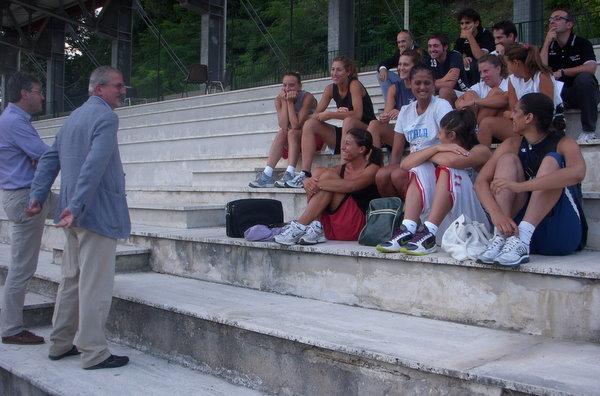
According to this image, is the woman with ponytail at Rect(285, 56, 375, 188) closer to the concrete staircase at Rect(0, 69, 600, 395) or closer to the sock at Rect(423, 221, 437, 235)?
the concrete staircase at Rect(0, 69, 600, 395)

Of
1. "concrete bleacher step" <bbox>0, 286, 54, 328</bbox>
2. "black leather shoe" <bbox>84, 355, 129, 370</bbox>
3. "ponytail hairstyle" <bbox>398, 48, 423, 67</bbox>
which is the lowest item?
"black leather shoe" <bbox>84, 355, 129, 370</bbox>

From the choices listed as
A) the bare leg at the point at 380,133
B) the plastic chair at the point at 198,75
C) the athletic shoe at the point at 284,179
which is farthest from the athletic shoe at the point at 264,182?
the plastic chair at the point at 198,75

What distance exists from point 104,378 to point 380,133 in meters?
2.75

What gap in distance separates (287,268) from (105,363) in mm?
1183

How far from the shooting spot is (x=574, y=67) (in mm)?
5152

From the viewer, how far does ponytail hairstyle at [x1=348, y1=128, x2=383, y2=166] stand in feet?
15.2

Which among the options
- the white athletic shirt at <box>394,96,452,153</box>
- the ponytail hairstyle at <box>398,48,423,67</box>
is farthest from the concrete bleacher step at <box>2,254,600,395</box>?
the ponytail hairstyle at <box>398,48,423,67</box>

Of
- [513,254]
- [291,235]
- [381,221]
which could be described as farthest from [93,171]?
[513,254]

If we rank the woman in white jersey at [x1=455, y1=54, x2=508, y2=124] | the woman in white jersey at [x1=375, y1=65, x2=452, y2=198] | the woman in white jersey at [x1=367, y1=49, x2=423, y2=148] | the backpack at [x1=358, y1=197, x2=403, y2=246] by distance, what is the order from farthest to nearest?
the woman in white jersey at [x1=367, y1=49, x2=423, y2=148], the woman in white jersey at [x1=455, y1=54, x2=508, y2=124], the woman in white jersey at [x1=375, y1=65, x2=452, y2=198], the backpack at [x1=358, y1=197, x2=403, y2=246]

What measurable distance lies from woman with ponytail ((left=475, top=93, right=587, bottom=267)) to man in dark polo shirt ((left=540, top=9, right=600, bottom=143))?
94 cm

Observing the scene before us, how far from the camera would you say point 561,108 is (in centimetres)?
451

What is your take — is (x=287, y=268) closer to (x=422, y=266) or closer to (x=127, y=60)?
(x=422, y=266)

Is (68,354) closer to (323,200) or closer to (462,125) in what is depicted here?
(323,200)

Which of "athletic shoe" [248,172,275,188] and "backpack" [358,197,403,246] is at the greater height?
"athletic shoe" [248,172,275,188]
